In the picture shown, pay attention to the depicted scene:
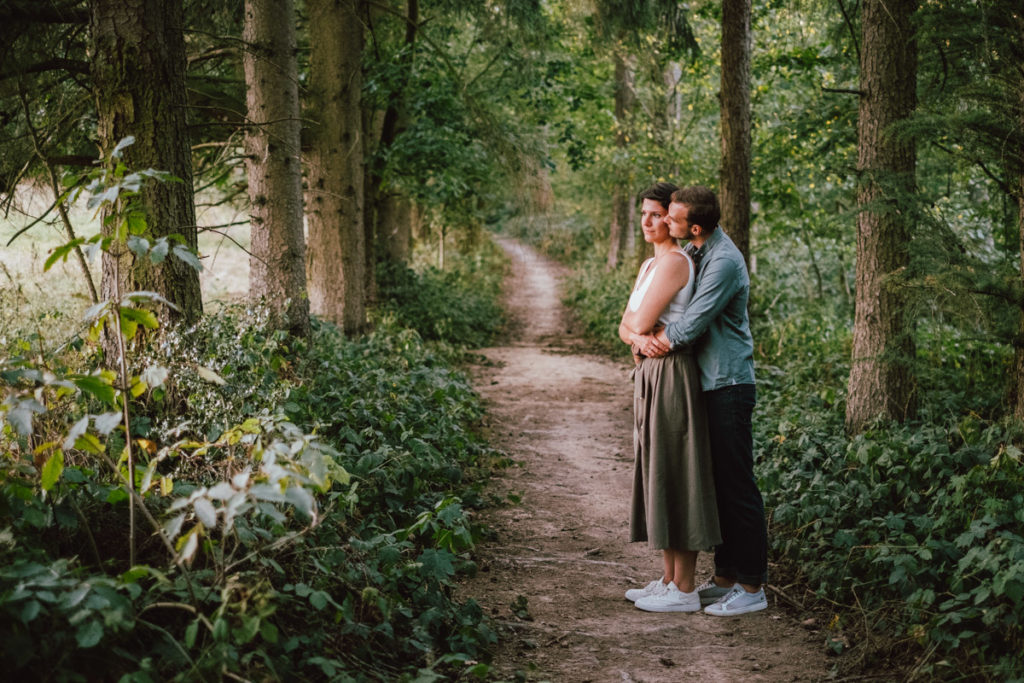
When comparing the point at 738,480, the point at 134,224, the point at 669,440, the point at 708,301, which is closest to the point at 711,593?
the point at 738,480

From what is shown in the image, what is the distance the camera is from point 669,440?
4.19 meters

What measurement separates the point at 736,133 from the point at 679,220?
250 inches

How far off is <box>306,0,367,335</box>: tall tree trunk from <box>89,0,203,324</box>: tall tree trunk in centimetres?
503

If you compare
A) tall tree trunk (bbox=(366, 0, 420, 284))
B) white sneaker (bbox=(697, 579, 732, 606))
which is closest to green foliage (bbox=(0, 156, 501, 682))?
white sneaker (bbox=(697, 579, 732, 606))

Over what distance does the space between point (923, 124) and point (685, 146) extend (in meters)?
12.6

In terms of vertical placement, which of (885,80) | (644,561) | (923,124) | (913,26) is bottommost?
(644,561)

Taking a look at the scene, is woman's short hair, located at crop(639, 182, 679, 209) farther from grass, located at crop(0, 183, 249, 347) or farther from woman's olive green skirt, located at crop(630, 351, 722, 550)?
grass, located at crop(0, 183, 249, 347)

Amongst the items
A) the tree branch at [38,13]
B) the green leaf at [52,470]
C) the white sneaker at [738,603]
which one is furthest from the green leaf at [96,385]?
the tree branch at [38,13]

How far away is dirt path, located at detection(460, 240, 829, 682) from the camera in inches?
143

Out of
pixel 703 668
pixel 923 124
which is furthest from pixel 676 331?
pixel 923 124

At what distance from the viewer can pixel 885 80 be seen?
6309 millimetres

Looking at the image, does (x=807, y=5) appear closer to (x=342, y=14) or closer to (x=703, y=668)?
(x=342, y=14)

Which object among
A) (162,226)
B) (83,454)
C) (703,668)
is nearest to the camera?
(703,668)

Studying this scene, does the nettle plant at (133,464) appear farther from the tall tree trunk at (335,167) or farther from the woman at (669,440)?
the tall tree trunk at (335,167)
